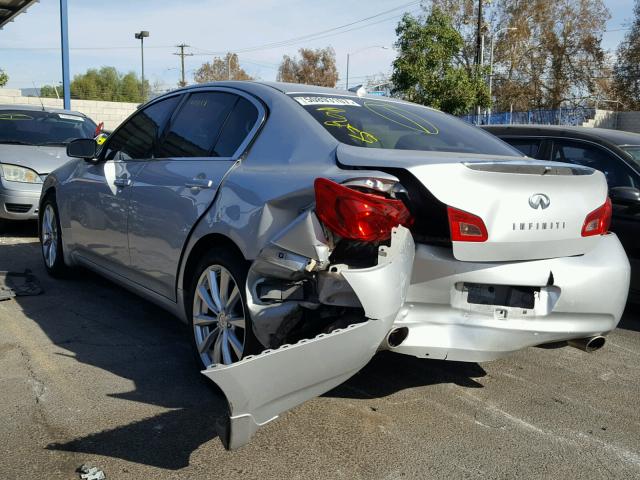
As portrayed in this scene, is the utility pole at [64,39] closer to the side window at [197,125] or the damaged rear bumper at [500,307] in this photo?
the side window at [197,125]

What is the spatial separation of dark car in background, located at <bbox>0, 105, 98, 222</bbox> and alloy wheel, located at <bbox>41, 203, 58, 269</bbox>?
2.10 m

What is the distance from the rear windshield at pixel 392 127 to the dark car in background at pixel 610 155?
6.21 feet

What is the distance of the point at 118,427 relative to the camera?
3.23 meters

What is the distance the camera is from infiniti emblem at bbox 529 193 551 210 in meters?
3.12

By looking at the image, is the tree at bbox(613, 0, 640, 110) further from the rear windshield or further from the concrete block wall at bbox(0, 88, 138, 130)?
the rear windshield

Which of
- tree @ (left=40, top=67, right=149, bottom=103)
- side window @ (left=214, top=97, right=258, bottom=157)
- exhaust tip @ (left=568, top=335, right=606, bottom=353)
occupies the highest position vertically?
tree @ (left=40, top=67, right=149, bottom=103)

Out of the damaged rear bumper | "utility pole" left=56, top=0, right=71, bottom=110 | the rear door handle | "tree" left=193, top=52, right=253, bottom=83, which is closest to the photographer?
the damaged rear bumper

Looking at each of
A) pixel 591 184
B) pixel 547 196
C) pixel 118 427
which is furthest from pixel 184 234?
pixel 591 184

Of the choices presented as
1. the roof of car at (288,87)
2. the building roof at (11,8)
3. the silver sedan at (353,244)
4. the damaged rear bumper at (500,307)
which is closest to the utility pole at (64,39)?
the building roof at (11,8)

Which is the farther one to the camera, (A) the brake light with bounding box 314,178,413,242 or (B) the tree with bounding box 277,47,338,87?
(B) the tree with bounding box 277,47,338,87

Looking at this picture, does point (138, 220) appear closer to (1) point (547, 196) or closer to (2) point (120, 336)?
(2) point (120, 336)

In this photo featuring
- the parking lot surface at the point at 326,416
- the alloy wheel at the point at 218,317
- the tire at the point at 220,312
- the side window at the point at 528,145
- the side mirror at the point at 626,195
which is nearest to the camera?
the parking lot surface at the point at 326,416

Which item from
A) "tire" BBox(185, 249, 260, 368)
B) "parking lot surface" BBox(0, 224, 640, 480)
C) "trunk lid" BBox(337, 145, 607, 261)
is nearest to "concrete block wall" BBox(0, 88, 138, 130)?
"parking lot surface" BBox(0, 224, 640, 480)

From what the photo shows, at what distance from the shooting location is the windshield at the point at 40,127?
929 cm
